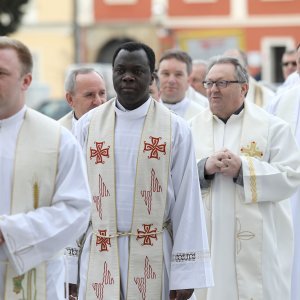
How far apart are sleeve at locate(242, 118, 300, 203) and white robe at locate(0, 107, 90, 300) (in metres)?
2.16

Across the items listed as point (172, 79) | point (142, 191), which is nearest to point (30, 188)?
point (142, 191)

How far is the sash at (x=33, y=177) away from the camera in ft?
16.7

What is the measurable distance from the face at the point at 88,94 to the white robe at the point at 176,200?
1.33 m

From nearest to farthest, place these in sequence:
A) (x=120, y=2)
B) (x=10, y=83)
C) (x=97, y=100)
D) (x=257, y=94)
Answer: (x=10, y=83), (x=97, y=100), (x=257, y=94), (x=120, y=2)

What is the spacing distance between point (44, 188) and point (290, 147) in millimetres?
2640

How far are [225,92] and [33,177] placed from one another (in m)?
2.52

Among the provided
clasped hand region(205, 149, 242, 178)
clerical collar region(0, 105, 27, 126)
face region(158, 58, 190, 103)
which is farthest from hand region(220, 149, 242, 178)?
face region(158, 58, 190, 103)

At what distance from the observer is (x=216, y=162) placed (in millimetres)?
7086

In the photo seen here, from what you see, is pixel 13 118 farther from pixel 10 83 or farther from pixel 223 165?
pixel 223 165

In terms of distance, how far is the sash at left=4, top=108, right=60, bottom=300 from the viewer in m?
5.09

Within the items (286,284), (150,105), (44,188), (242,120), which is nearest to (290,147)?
(242,120)

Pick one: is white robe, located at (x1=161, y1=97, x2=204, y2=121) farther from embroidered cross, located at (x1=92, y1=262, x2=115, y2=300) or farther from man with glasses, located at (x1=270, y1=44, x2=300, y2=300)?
embroidered cross, located at (x1=92, y1=262, x2=115, y2=300)

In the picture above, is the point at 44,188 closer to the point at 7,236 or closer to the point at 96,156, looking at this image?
the point at 7,236

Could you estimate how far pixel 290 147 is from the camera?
7.37 meters
